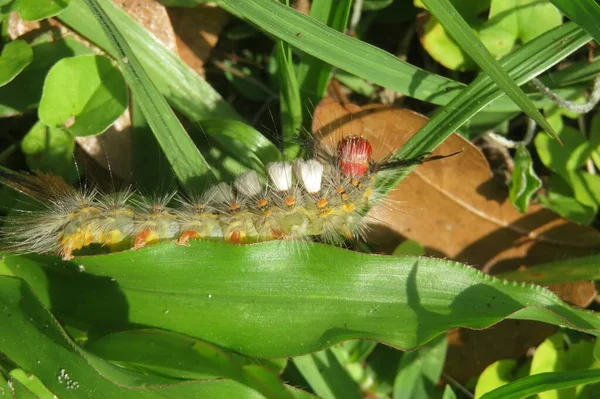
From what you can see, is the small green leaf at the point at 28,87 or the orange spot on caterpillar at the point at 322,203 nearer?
the orange spot on caterpillar at the point at 322,203

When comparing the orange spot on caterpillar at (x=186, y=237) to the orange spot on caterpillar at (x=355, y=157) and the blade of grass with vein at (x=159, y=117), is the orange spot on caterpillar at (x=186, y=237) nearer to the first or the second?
the blade of grass with vein at (x=159, y=117)

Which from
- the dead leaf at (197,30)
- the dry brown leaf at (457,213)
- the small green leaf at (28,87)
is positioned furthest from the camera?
the dead leaf at (197,30)

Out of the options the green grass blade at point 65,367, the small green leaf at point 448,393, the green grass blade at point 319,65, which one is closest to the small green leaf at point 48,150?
the green grass blade at point 65,367

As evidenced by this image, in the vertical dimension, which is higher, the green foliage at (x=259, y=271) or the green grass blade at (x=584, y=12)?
the green grass blade at (x=584, y=12)

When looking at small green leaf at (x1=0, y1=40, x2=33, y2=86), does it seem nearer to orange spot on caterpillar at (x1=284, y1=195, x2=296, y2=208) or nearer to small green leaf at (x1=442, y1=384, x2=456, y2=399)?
orange spot on caterpillar at (x1=284, y1=195, x2=296, y2=208)

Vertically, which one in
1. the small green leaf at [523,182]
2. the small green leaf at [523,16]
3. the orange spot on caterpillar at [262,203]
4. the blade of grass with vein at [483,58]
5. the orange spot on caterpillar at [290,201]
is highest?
the small green leaf at [523,16]

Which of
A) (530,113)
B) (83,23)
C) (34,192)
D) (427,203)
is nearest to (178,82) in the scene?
(83,23)
